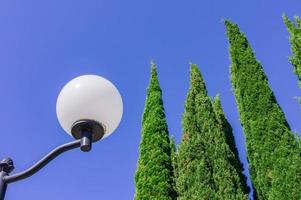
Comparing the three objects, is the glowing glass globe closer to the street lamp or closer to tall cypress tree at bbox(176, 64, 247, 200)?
the street lamp

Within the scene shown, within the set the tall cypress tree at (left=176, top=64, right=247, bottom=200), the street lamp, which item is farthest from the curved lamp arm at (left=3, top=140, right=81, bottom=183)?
the tall cypress tree at (left=176, top=64, right=247, bottom=200)

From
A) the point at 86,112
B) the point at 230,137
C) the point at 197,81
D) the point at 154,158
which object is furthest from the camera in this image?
the point at 197,81

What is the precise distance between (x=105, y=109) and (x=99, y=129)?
147mm

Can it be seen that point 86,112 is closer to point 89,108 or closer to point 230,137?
point 89,108

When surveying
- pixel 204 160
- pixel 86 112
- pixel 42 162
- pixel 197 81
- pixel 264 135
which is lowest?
pixel 42 162

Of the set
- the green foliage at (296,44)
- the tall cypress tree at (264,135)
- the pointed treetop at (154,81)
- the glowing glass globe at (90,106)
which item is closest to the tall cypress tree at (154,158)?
the pointed treetop at (154,81)

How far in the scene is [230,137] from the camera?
13.5m

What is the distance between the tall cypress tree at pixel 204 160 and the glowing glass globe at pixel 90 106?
748 centimetres

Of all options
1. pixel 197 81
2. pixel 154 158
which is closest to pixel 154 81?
pixel 197 81

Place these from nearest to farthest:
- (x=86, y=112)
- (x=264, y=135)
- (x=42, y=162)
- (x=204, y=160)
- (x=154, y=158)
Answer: (x=42, y=162) < (x=86, y=112) < (x=204, y=160) < (x=264, y=135) < (x=154, y=158)

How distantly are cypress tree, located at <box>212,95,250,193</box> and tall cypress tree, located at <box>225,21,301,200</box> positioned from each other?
32 centimetres

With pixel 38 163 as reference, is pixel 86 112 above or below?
above

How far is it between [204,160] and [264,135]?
1807 millimetres

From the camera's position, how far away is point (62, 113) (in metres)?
2.80
